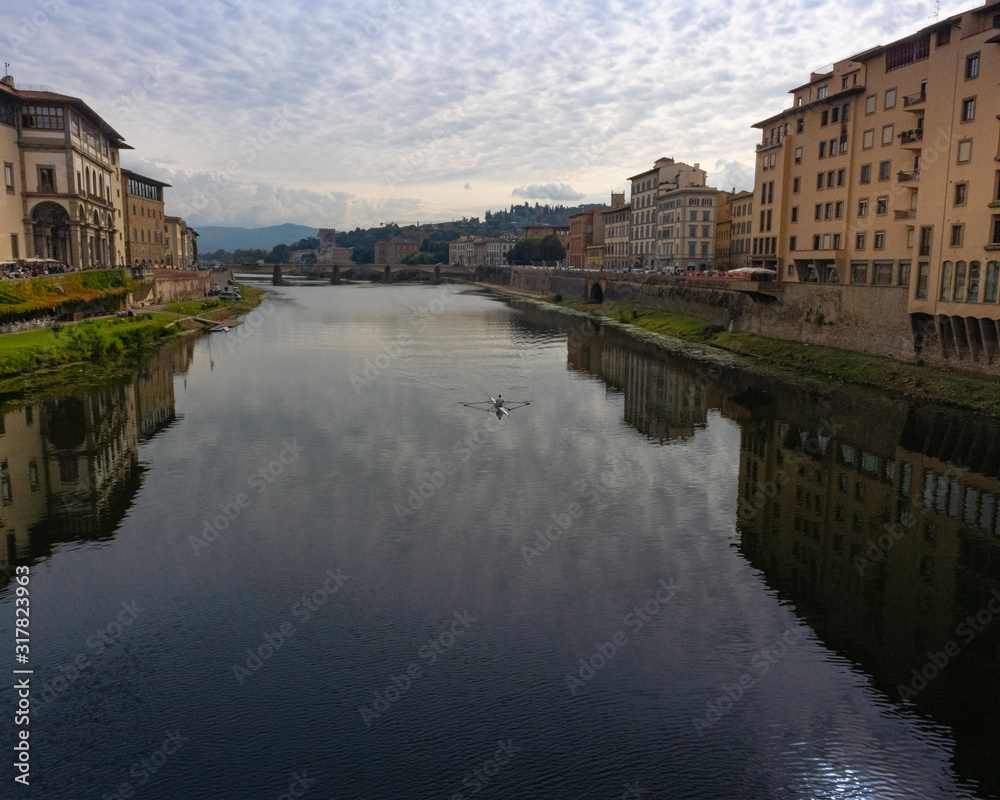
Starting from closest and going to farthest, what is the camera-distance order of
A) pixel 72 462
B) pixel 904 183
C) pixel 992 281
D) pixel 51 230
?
pixel 72 462 < pixel 992 281 < pixel 904 183 < pixel 51 230

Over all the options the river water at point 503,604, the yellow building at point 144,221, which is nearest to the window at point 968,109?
the river water at point 503,604

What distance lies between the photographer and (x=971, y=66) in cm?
4325

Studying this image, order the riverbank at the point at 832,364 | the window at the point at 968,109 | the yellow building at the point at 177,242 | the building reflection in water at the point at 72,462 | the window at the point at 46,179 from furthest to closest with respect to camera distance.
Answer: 1. the yellow building at the point at 177,242
2. the window at the point at 46,179
3. the window at the point at 968,109
4. the riverbank at the point at 832,364
5. the building reflection in water at the point at 72,462

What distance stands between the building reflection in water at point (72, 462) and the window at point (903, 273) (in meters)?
48.1

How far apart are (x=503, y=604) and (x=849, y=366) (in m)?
38.9

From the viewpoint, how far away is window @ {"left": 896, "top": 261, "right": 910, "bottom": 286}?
55256 millimetres

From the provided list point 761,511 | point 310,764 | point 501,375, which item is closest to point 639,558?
point 761,511

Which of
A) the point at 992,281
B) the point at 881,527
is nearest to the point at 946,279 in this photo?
the point at 992,281

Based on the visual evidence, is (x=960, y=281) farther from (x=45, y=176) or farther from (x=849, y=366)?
(x=45, y=176)

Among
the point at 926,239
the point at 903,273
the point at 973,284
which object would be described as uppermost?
the point at 926,239

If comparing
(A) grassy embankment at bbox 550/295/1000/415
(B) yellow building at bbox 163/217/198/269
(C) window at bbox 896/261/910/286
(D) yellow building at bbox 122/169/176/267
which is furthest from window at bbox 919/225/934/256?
(B) yellow building at bbox 163/217/198/269

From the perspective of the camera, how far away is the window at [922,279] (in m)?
46.7

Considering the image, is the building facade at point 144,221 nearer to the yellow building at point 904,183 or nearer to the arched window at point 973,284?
the yellow building at point 904,183

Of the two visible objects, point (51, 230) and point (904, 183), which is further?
point (51, 230)
